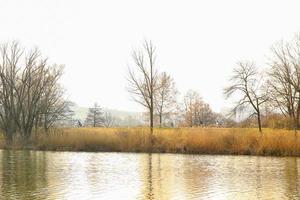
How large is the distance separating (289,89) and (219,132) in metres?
10.7

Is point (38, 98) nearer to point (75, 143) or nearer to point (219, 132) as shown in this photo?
point (75, 143)

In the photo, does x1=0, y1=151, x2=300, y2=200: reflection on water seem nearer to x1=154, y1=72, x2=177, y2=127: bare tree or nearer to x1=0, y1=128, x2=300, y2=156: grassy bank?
x1=0, y1=128, x2=300, y2=156: grassy bank

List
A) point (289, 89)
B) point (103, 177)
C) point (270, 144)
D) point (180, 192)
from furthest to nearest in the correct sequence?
point (289, 89), point (270, 144), point (103, 177), point (180, 192)

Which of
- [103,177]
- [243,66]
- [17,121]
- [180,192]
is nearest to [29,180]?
[103,177]

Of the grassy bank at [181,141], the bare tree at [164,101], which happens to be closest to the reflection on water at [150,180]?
the grassy bank at [181,141]

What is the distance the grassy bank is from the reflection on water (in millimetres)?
6087

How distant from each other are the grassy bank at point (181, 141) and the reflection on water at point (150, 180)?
6087 millimetres

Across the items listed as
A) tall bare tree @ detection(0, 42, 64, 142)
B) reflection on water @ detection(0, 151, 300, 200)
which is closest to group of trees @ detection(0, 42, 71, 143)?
tall bare tree @ detection(0, 42, 64, 142)

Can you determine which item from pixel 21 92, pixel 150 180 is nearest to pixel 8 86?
pixel 21 92

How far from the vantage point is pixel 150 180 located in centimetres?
2025

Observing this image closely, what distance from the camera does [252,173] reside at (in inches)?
930

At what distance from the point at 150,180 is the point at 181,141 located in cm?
1806

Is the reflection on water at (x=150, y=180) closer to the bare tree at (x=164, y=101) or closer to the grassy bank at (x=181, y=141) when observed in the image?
the grassy bank at (x=181, y=141)

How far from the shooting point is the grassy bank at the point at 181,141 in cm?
3534
